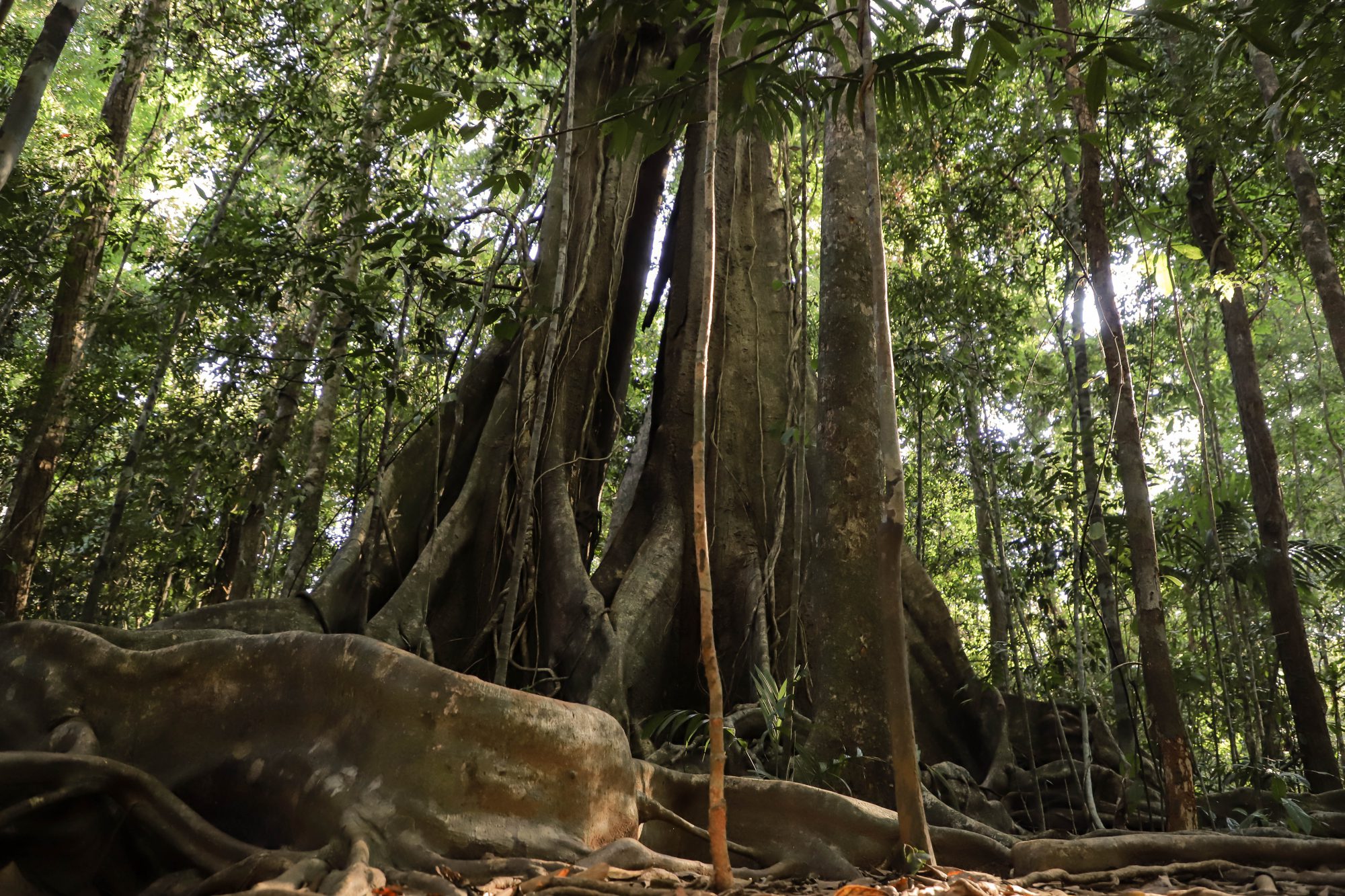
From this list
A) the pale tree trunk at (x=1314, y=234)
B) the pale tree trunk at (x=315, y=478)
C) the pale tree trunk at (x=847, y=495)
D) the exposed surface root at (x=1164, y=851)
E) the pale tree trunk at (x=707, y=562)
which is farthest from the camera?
the pale tree trunk at (x=315, y=478)

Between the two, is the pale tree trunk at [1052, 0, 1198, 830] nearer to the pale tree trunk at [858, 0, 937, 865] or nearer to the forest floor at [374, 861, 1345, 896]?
the forest floor at [374, 861, 1345, 896]

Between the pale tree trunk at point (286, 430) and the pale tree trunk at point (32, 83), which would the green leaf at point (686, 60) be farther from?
the pale tree trunk at point (286, 430)

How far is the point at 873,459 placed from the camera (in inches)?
152

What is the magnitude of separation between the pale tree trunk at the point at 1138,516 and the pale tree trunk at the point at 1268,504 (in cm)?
187

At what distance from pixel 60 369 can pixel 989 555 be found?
7727 millimetres

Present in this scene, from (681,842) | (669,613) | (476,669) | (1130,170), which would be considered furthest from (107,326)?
(1130,170)

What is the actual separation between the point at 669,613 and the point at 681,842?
181cm

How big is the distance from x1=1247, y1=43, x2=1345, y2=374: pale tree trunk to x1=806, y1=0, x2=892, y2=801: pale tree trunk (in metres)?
2.63

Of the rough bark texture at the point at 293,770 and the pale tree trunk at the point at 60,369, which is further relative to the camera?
the pale tree trunk at the point at 60,369

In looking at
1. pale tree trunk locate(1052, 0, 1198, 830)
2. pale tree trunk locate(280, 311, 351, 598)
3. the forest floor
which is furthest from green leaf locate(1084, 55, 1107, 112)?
pale tree trunk locate(280, 311, 351, 598)

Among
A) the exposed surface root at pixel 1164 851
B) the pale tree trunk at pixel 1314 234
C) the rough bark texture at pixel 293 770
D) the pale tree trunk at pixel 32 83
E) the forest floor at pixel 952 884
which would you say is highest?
the pale tree trunk at pixel 1314 234

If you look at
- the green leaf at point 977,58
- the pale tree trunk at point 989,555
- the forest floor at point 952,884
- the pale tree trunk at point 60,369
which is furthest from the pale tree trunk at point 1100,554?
the pale tree trunk at point 60,369

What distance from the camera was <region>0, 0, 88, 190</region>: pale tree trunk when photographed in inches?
118

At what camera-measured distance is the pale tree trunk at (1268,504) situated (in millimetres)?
5613
